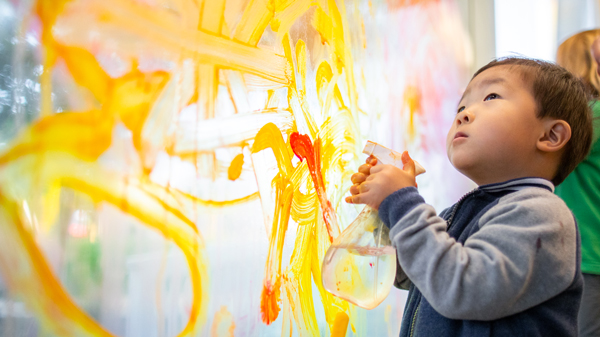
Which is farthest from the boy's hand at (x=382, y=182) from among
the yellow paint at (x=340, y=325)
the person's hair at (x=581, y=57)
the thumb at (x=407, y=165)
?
the person's hair at (x=581, y=57)

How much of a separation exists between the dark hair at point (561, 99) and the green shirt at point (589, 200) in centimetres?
35

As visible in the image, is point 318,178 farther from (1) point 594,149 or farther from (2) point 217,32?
(1) point 594,149

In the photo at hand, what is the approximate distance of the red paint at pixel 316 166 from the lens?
0.83 meters

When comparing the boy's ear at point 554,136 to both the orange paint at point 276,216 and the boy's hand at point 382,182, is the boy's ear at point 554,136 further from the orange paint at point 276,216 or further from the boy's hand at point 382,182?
the orange paint at point 276,216

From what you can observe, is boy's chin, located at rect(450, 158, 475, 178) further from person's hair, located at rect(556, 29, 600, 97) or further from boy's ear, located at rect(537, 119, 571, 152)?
person's hair, located at rect(556, 29, 600, 97)

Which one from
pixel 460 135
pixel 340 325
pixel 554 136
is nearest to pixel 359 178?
pixel 460 135

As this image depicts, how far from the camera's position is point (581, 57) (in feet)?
3.75

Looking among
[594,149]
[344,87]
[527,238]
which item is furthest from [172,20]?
[594,149]

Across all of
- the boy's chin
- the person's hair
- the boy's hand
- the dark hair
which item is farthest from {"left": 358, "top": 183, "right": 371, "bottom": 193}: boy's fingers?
the person's hair

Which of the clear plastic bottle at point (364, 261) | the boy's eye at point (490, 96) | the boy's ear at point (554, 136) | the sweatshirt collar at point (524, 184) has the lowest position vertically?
the clear plastic bottle at point (364, 261)

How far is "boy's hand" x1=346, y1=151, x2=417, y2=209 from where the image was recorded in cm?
51

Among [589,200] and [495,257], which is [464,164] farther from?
[589,200]

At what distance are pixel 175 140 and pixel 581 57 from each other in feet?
3.48

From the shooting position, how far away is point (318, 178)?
88 cm
